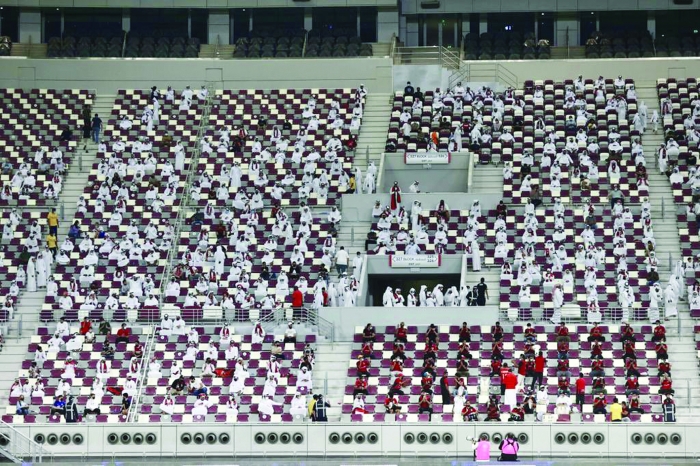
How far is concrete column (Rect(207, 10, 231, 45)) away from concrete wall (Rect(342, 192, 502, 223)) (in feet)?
46.8

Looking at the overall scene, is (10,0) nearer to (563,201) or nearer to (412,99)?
(412,99)

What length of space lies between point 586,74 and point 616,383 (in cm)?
2089

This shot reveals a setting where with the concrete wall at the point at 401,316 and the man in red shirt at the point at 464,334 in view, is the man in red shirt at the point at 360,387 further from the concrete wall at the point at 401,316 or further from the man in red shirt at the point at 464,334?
the man in red shirt at the point at 464,334

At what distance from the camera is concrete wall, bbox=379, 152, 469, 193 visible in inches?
2579

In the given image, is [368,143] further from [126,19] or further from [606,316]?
[606,316]

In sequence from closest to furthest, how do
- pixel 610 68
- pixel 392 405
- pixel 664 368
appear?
1. pixel 392 405
2. pixel 664 368
3. pixel 610 68

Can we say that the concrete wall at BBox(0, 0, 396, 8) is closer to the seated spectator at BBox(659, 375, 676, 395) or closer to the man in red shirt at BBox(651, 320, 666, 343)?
the man in red shirt at BBox(651, 320, 666, 343)

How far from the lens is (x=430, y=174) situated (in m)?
65.7

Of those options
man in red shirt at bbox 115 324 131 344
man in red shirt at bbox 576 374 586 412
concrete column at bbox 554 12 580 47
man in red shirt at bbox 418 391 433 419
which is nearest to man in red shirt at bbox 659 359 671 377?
man in red shirt at bbox 576 374 586 412

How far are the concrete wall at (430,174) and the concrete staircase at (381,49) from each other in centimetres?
817

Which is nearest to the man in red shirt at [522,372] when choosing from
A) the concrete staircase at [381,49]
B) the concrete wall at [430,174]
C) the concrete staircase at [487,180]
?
the concrete staircase at [487,180]

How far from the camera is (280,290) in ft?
193

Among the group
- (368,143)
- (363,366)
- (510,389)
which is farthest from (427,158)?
(510,389)

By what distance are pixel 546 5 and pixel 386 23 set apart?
22.2ft
